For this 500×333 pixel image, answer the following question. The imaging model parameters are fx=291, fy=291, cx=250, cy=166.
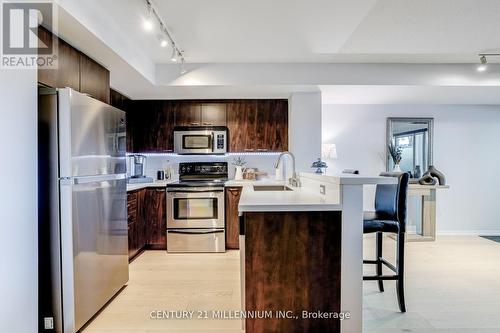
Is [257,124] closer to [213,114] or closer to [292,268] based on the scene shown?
[213,114]

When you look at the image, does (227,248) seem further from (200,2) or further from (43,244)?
(200,2)

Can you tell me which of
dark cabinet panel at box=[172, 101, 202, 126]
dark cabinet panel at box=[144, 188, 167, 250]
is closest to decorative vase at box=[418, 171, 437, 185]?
dark cabinet panel at box=[172, 101, 202, 126]

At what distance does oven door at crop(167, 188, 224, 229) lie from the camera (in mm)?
3975

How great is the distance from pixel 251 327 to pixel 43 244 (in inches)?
58.5

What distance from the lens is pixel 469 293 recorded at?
2676 millimetres

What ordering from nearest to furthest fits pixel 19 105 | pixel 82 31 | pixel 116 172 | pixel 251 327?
pixel 19 105 < pixel 251 327 < pixel 82 31 < pixel 116 172

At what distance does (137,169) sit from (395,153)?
409cm

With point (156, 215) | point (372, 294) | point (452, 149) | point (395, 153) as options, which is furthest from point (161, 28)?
point (452, 149)

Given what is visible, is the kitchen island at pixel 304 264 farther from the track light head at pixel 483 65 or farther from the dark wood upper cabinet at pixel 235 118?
the track light head at pixel 483 65

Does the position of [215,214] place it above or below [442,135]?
below

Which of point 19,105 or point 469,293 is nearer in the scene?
point 19,105

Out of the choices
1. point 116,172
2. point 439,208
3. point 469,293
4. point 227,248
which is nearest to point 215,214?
point 227,248

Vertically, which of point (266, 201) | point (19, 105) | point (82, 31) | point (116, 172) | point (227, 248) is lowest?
point (227, 248)

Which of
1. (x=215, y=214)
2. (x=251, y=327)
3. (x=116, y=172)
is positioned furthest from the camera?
(x=215, y=214)
